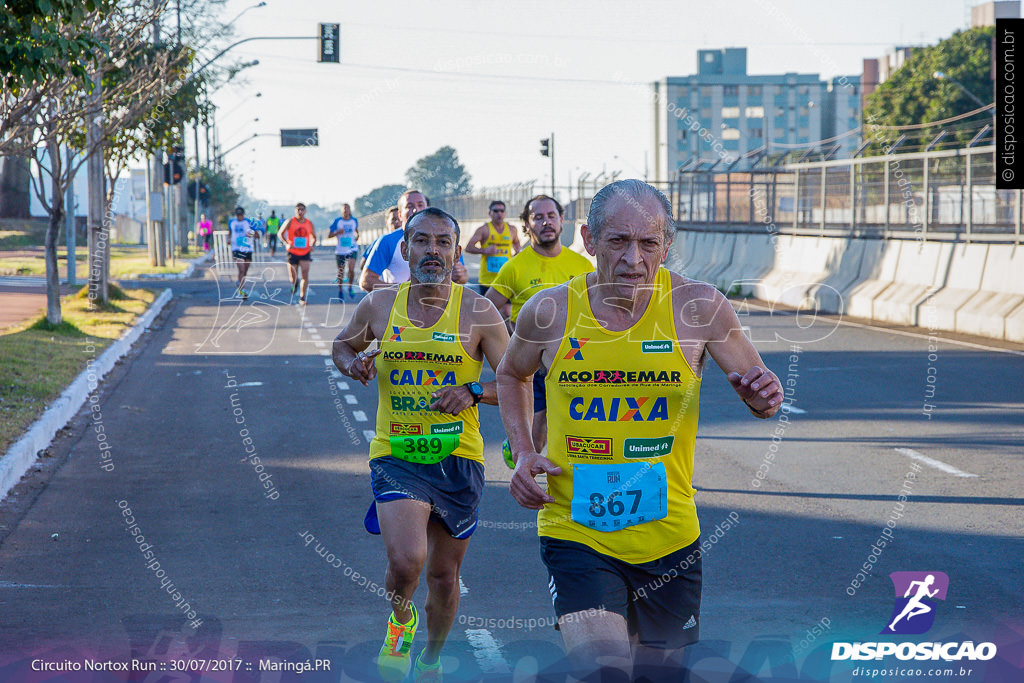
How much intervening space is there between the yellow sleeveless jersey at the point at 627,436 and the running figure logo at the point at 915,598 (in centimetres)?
232

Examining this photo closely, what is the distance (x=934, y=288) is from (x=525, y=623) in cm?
1566

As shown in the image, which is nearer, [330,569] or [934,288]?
[330,569]

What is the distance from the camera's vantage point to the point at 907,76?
74500 millimetres

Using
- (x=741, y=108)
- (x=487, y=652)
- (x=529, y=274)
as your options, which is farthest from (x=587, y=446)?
(x=741, y=108)

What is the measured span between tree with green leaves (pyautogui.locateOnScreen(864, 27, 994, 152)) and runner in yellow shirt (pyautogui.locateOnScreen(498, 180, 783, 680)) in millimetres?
66556

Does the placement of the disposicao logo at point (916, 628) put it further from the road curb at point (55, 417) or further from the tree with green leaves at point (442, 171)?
the tree with green leaves at point (442, 171)

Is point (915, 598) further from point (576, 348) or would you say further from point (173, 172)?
point (173, 172)

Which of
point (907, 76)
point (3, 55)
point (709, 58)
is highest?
point (709, 58)

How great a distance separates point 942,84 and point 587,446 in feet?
232

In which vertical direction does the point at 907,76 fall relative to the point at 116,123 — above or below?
above

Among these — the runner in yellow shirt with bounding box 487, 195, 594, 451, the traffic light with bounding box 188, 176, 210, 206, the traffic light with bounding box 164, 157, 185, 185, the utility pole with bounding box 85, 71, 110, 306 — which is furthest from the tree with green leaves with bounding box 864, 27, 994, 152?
the runner in yellow shirt with bounding box 487, 195, 594, 451

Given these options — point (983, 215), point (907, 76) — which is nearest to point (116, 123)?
point (983, 215)

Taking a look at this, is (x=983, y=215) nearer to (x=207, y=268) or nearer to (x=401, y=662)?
(x=401, y=662)

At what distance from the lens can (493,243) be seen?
1417 centimetres
